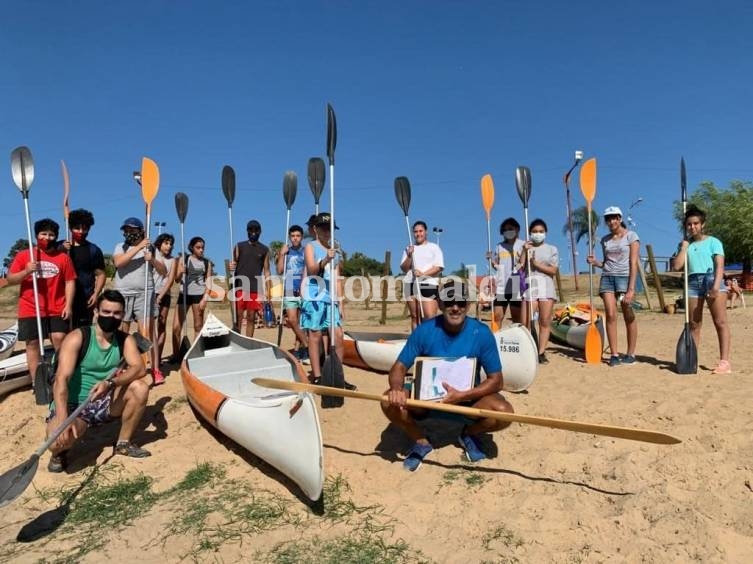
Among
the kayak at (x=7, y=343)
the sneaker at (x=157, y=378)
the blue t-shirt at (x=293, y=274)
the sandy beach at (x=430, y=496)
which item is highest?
the blue t-shirt at (x=293, y=274)

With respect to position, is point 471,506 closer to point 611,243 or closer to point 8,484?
point 8,484

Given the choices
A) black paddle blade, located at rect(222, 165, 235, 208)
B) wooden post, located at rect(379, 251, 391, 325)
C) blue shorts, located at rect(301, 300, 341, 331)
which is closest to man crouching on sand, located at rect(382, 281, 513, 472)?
blue shorts, located at rect(301, 300, 341, 331)

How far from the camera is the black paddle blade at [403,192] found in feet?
24.0

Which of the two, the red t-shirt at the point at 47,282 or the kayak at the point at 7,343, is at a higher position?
the red t-shirt at the point at 47,282

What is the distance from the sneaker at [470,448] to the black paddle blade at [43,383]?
3.39 meters

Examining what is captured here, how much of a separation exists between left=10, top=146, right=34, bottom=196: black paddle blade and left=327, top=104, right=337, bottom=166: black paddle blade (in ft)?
9.74

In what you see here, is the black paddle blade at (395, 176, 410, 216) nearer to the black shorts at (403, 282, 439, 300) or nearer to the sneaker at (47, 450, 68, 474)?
the black shorts at (403, 282, 439, 300)

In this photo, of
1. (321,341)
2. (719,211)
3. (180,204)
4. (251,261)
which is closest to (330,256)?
(321,341)

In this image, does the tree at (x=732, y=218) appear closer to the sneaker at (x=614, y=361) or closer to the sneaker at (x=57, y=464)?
the sneaker at (x=614, y=361)

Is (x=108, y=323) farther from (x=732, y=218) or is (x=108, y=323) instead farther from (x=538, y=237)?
(x=732, y=218)

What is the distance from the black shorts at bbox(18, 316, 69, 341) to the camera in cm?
465

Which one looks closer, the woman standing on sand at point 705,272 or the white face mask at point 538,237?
the woman standing on sand at point 705,272

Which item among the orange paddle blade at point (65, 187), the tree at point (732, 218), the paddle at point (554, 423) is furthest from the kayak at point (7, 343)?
the tree at point (732, 218)

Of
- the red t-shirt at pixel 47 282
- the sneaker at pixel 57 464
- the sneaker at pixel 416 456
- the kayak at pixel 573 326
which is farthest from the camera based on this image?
the kayak at pixel 573 326
